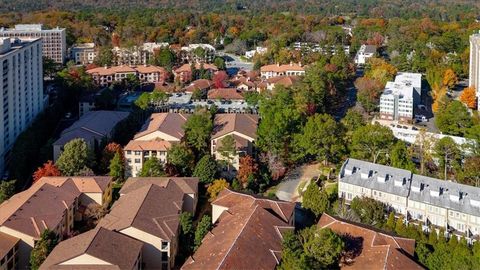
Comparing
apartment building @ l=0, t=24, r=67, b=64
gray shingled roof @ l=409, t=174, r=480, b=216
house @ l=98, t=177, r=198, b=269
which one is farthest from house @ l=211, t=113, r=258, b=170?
apartment building @ l=0, t=24, r=67, b=64

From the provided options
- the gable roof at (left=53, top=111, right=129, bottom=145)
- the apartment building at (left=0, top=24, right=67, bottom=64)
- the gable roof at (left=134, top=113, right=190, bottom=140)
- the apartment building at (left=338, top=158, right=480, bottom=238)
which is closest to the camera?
the apartment building at (left=338, top=158, right=480, bottom=238)

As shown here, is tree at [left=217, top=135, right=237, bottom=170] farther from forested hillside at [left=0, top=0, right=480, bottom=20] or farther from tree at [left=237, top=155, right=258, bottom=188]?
forested hillside at [left=0, top=0, right=480, bottom=20]

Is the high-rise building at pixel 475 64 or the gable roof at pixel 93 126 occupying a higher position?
the high-rise building at pixel 475 64

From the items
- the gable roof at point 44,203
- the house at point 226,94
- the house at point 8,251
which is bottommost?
the house at point 8,251

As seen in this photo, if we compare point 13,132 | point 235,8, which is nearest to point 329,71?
point 13,132

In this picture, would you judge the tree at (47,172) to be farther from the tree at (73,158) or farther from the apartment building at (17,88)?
the apartment building at (17,88)

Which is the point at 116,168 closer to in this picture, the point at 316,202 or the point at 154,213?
the point at 154,213

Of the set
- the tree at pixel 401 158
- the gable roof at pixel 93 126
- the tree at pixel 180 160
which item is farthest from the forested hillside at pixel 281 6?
the tree at pixel 180 160
